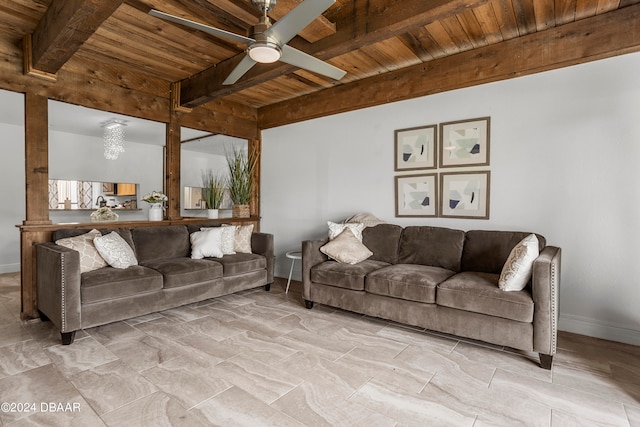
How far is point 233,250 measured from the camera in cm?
438

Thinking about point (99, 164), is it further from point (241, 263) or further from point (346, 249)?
point (346, 249)

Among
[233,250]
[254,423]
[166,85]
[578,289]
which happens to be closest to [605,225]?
[578,289]

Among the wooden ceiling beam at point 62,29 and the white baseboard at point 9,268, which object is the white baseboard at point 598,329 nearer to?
the wooden ceiling beam at point 62,29

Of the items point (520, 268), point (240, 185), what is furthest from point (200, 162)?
point (520, 268)

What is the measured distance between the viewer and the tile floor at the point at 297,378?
1873 mm

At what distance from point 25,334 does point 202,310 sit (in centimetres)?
146

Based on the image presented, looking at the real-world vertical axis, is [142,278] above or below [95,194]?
below

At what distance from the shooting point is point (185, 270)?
3545mm

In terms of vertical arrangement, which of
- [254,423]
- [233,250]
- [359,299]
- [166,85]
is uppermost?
[166,85]

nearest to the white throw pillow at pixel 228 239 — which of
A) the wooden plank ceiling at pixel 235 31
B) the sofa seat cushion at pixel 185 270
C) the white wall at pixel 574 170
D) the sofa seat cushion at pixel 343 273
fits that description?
the sofa seat cushion at pixel 185 270

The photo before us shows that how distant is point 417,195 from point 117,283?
124 inches

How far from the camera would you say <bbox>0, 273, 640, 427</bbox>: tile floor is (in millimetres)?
1873

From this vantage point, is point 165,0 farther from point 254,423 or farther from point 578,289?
point 578,289

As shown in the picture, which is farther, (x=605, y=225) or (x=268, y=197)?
(x=268, y=197)
